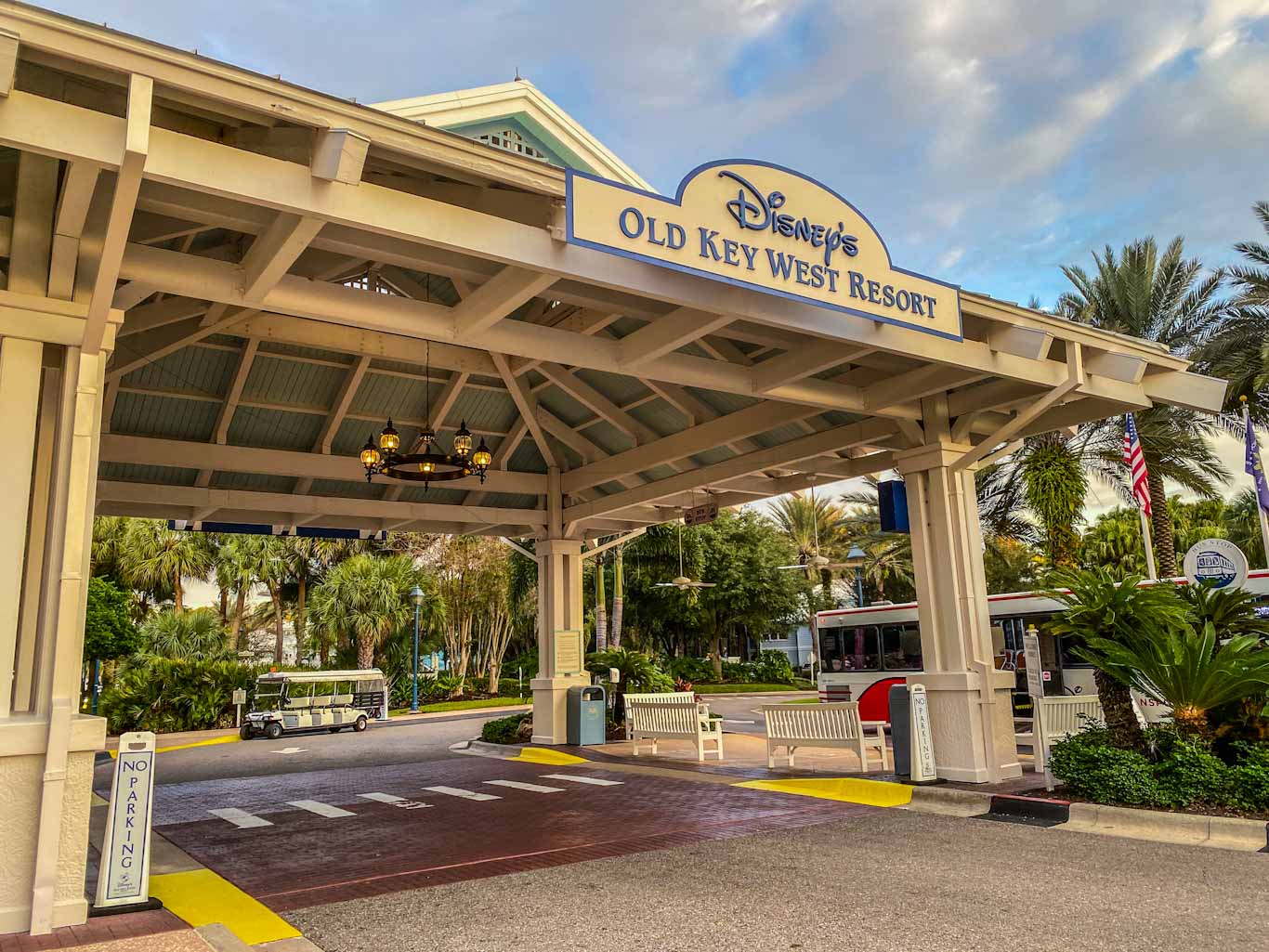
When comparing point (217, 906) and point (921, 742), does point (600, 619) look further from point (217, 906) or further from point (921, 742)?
point (217, 906)

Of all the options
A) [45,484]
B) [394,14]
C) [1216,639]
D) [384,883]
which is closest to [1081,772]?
[1216,639]

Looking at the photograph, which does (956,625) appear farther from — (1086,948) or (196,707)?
(196,707)

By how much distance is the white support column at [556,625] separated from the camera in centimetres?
1647

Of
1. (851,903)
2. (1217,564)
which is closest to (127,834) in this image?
(851,903)

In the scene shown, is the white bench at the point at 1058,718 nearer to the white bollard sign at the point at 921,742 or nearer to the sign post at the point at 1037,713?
the sign post at the point at 1037,713

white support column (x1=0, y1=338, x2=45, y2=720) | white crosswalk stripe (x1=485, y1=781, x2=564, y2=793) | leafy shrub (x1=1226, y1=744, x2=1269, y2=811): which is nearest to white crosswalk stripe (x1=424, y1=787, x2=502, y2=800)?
white crosswalk stripe (x1=485, y1=781, x2=564, y2=793)

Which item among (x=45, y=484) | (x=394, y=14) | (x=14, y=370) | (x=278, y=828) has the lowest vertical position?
(x=278, y=828)

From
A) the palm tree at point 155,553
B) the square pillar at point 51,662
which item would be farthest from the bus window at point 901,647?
the palm tree at point 155,553

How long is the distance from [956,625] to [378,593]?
90.9 feet

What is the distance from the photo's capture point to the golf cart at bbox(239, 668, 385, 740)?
2409 cm

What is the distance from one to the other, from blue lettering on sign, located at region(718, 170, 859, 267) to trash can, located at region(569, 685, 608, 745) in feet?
34.5

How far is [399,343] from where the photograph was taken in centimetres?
1161

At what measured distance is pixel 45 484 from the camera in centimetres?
652

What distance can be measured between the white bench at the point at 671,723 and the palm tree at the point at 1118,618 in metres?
5.99
